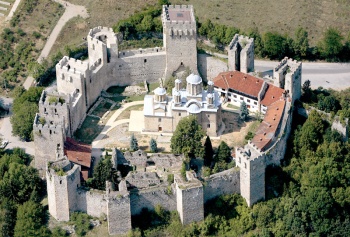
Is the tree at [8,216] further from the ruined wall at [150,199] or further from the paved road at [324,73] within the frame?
the paved road at [324,73]

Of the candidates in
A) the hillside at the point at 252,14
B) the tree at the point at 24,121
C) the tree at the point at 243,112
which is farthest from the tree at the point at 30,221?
the hillside at the point at 252,14

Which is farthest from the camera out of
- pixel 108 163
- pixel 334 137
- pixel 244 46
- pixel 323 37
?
pixel 323 37

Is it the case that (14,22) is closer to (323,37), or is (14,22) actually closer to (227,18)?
(227,18)

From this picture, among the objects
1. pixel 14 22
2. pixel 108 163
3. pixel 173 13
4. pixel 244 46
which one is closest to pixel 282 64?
pixel 244 46

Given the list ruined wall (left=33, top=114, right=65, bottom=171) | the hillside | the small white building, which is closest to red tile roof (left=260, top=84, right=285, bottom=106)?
the small white building

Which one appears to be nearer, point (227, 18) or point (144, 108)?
point (144, 108)

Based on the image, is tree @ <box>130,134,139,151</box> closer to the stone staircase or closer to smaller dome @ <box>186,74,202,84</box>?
smaller dome @ <box>186,74,202,84</box>
